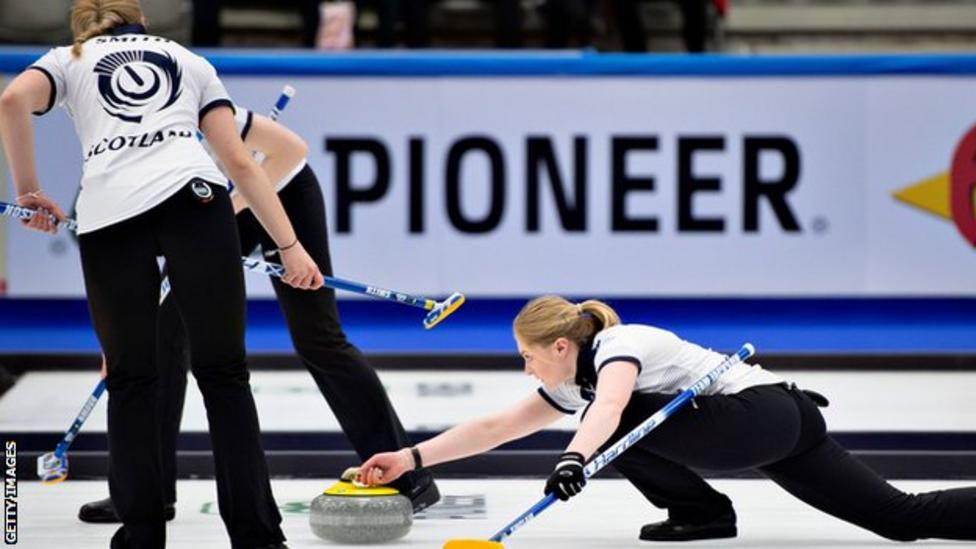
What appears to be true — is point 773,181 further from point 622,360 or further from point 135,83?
point 135,83

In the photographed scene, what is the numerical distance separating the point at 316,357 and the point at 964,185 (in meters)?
4.35

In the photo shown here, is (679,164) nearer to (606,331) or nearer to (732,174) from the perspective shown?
(732,174)

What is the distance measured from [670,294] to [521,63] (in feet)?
4.01

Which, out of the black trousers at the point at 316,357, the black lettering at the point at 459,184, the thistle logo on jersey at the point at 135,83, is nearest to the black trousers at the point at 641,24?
the black lettering at the point at 459,184

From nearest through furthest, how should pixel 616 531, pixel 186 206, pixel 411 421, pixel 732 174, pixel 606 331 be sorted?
1. pixel 186 206
2. pixel 606 331
3. pixel 616 531
4. pixel 411 421
5. pixel 732 174

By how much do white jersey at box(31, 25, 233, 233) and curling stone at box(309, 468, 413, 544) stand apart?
2.78ft

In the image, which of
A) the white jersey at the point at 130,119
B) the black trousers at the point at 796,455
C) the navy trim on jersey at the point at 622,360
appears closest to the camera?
the white jersey at the point at 130,119

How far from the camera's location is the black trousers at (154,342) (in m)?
3.76

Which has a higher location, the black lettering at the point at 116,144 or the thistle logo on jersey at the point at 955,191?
the black lettering at the point at 116,144

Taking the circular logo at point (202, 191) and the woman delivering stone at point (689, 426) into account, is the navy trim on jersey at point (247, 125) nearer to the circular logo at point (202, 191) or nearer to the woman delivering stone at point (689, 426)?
the circular logo at point (202, 191)

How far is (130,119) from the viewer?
377 cm

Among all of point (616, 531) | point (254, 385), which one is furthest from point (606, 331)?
point (254, 385)

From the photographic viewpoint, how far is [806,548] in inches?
168
